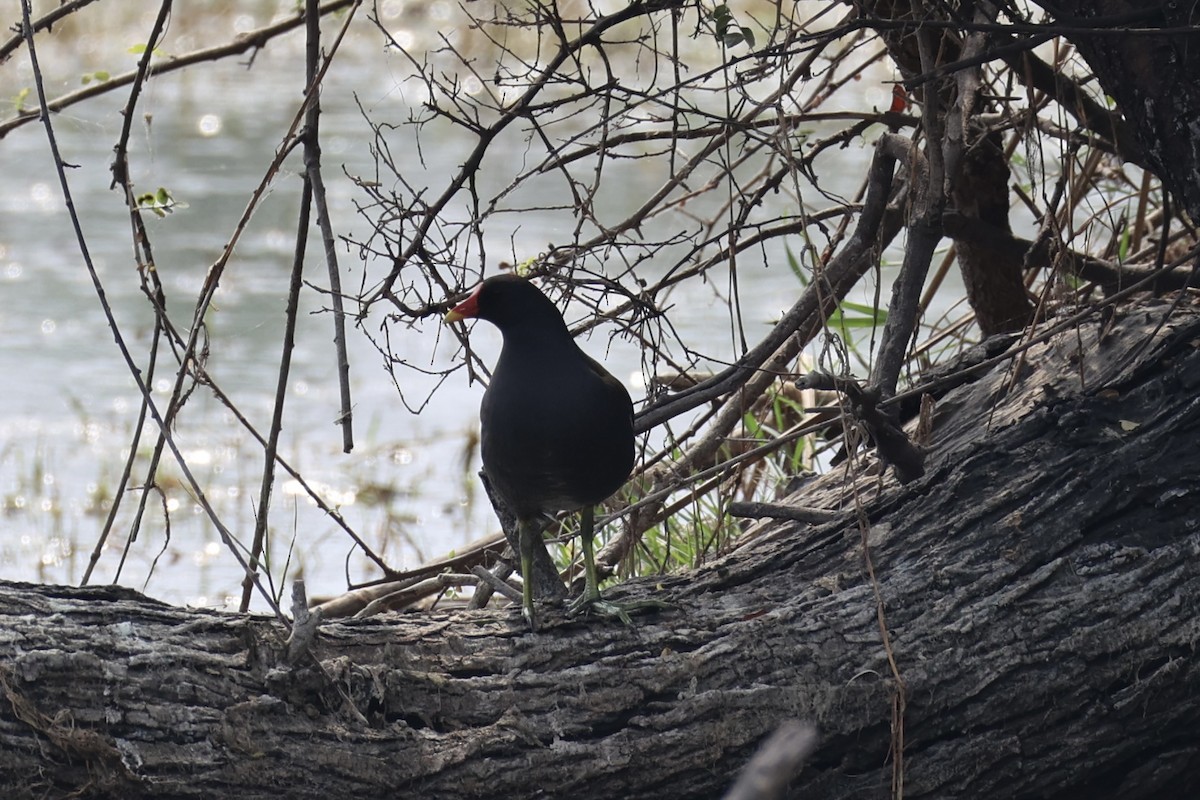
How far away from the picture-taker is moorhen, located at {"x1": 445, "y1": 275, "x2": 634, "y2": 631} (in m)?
2.20

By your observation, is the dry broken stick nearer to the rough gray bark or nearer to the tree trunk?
the rough gray bark

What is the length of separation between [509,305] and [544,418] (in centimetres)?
22

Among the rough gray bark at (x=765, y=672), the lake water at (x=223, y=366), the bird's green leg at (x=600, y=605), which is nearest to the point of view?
the rough gray bark at (x=765, y=672)

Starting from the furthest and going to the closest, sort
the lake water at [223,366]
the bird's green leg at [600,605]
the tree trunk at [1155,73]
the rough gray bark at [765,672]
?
the lake water at [223,366] < the bird's green leg at [600,605] < the tree trunk at [1155,73] < the rough gray bark at [765,672]

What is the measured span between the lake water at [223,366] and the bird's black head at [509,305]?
77 centimetres

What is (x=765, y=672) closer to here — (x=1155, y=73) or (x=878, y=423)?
(x=878, y=423)

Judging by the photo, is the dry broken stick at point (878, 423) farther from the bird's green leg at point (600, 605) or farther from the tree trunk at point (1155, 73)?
the tree trunk at point (1155, 73)

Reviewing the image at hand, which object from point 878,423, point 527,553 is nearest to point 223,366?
point 527,553

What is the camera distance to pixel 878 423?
7.45ft

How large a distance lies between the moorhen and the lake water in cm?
82

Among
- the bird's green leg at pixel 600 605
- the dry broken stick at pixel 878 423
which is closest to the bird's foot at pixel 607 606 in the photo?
the bird's green leg at pixel 600 605

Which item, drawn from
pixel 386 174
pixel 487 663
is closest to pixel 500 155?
pixel 386 174

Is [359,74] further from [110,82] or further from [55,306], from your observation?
[110,82]

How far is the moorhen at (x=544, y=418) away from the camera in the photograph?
2.20 m
